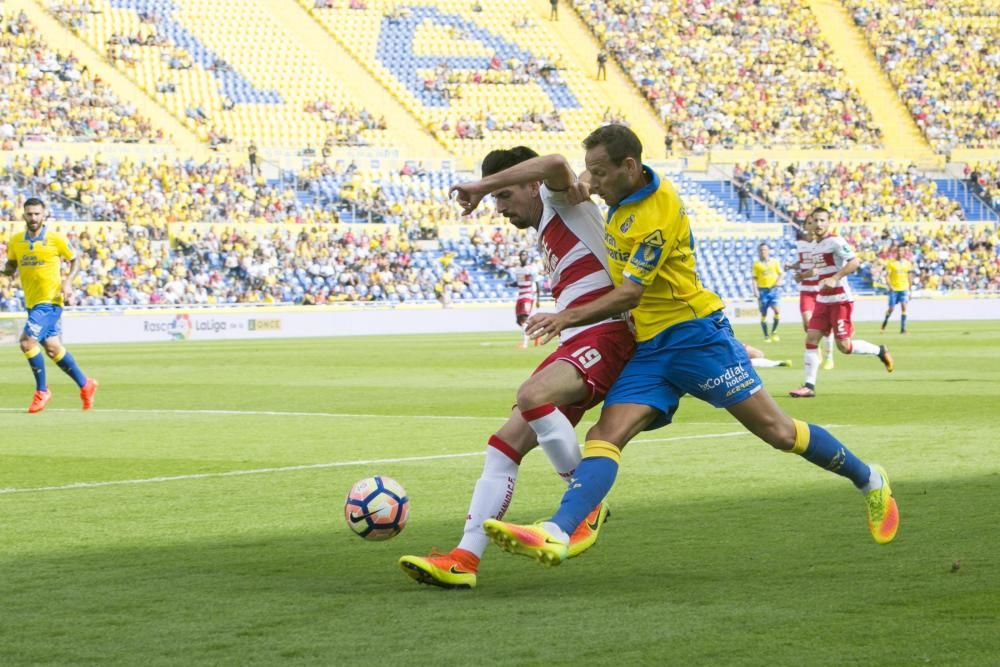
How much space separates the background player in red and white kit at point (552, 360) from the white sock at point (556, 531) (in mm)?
181

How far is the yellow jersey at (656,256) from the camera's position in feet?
21.5

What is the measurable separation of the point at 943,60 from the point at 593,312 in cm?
6048

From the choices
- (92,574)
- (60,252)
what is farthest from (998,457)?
(60,252)

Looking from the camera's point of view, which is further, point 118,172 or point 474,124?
point 474,124

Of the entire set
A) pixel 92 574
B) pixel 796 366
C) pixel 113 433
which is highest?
pixel 92 574

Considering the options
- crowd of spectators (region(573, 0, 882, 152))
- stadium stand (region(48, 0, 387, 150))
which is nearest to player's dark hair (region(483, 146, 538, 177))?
stadium stand (region(48, 0, 387, 150))

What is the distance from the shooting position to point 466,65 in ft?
192

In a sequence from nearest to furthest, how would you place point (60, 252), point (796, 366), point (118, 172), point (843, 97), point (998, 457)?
1. point (998, 457)
2. point (60, 252)
3. point (796, 366)
4. point (118, 172)
5. point (843, 97)

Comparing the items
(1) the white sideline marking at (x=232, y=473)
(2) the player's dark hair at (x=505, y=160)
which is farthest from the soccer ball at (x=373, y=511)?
(1) the white sideline marking at (x=232, y=473)

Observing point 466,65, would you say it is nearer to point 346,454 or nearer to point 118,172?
point 118,172

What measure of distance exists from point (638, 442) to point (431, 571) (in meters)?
6.61

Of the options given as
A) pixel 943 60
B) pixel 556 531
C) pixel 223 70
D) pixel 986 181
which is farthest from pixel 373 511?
pixel 943 60

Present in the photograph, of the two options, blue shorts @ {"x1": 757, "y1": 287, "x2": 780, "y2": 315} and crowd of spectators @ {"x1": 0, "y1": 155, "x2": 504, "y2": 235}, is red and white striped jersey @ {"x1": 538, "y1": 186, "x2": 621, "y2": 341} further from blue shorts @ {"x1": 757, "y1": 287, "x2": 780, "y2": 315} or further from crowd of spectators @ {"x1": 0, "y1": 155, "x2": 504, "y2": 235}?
crowd of spectators @ {"x1": 0, "y1": 155, "x2": 504, "y2": 235}

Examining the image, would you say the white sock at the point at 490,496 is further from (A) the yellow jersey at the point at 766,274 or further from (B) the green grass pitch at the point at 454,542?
(A) the yellow jersey at the point at 766,274
